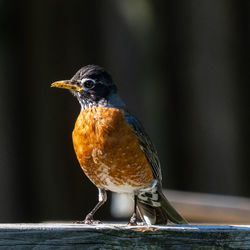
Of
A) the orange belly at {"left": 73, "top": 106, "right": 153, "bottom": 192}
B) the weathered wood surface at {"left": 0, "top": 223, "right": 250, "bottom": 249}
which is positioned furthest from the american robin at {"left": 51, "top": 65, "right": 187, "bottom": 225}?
the weathered wood surface at {"left": 0, "top": 223, "right": 250, "bottom": 249}

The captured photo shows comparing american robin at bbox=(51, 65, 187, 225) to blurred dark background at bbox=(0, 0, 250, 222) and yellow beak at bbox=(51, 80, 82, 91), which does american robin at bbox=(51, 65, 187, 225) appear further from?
blurred dark background at bbox=(0, 0, 250, 222)

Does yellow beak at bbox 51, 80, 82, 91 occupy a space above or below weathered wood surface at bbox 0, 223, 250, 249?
above

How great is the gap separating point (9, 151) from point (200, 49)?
2.82m

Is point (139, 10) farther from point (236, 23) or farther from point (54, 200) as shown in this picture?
point (54, 200)

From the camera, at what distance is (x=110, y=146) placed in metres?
3.78

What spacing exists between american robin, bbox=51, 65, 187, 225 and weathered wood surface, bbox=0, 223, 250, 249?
1056 mm

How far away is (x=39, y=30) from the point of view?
8.02 metres

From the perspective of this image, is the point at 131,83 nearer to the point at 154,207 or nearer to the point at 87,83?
the point at 154,207

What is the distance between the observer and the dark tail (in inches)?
163

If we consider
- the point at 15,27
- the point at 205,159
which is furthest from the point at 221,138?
the point at 15,27

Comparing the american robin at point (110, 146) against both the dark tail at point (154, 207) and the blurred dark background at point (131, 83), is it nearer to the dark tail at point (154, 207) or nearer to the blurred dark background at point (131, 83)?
the dark tail at point (154, 207)

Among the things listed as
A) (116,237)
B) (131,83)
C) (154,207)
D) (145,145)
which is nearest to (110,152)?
(145,145)

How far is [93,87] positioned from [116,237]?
5.38 feet

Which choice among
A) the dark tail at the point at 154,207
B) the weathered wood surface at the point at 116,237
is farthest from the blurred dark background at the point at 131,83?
the weathered wood surface at the point at 116,237
